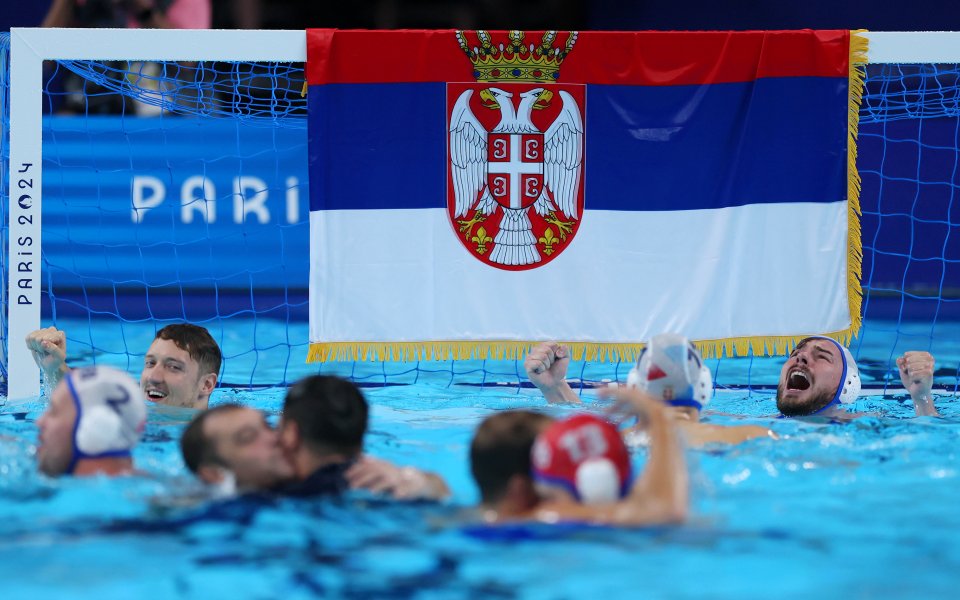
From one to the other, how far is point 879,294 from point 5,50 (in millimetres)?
7000

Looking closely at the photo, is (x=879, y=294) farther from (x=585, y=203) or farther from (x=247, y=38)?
(x=247, y=38)


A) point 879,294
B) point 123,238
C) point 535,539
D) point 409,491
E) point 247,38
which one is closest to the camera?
point 535,539

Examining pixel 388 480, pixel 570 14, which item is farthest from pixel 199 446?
pixel 570 14

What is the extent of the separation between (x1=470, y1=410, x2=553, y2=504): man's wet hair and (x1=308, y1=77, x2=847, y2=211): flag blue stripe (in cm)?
291

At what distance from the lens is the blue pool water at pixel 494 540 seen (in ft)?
10.6

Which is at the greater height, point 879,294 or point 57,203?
point 57,203

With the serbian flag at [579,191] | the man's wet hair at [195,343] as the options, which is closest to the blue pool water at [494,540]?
the man's wet hair at [195,343]

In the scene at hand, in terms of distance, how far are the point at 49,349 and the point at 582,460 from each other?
330 centimetres

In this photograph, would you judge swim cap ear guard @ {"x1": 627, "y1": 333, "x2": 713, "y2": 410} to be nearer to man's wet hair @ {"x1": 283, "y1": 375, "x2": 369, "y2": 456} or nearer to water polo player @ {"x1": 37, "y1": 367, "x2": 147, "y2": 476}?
man's wet hair @ {"x1": 283, "y1": 375, "x2": 369, "y2": 456}

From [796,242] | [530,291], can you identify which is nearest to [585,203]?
[530,291]

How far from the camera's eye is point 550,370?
590cm

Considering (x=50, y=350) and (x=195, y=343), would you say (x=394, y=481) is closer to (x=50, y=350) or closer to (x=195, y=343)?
(x=195, y=343)

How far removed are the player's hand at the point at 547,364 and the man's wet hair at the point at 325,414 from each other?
1901mm

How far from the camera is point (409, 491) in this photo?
395 cm
